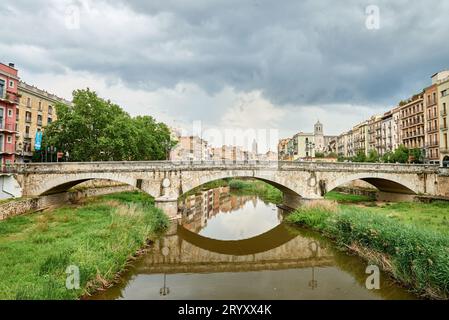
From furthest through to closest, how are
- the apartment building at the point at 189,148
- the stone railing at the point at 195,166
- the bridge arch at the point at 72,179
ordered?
the apartment building at the point at 189,148 → the stone railing at the point at 195,166 → the bridge arch at the point at 72,179

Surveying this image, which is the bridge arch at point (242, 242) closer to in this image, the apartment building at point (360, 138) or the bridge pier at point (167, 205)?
the bridge pier at point (167, 205)

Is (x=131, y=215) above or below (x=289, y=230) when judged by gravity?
above

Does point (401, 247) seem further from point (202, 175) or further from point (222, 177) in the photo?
point (202, 175)

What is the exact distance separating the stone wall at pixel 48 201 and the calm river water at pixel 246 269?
10.8 metres

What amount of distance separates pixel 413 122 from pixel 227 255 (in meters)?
46.5

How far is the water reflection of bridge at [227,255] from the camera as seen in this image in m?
14.3

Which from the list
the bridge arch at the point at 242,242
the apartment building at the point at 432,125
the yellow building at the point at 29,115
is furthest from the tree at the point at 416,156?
the yellow building at the point at 29,115

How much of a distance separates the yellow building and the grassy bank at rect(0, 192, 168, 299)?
26190 mm

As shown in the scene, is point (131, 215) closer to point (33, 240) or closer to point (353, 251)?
point (33, 240)

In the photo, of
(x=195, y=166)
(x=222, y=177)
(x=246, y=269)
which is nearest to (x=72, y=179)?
(x=195, y=166)
